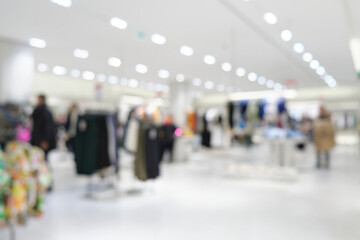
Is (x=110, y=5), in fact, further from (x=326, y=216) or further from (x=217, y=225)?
(x=326, y=216)

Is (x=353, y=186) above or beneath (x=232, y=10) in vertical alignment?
beneath

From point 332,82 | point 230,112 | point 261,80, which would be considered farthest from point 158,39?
point 332,82

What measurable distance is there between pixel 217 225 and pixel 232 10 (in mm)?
3493

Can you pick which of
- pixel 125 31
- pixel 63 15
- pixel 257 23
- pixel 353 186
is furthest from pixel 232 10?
pixel 353 186

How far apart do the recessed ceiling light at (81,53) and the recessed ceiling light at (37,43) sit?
31.8 inches

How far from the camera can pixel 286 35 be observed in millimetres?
7090

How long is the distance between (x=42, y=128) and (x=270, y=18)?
4.58 m

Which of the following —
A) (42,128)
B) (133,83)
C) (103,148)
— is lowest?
(103,148)

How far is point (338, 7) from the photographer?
5453mm

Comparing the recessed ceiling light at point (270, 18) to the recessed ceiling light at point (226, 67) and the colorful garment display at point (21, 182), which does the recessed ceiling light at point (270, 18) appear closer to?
the recessed ceiling light at point (226, 67)

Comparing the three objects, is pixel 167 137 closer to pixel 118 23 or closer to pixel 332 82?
pixel 118 23

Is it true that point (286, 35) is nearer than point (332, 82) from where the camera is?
Yes

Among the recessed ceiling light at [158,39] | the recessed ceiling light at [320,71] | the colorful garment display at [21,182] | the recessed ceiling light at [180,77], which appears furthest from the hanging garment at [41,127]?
the recessed ceiling light at [320,71]

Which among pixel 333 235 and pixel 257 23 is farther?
pixel 257 23
